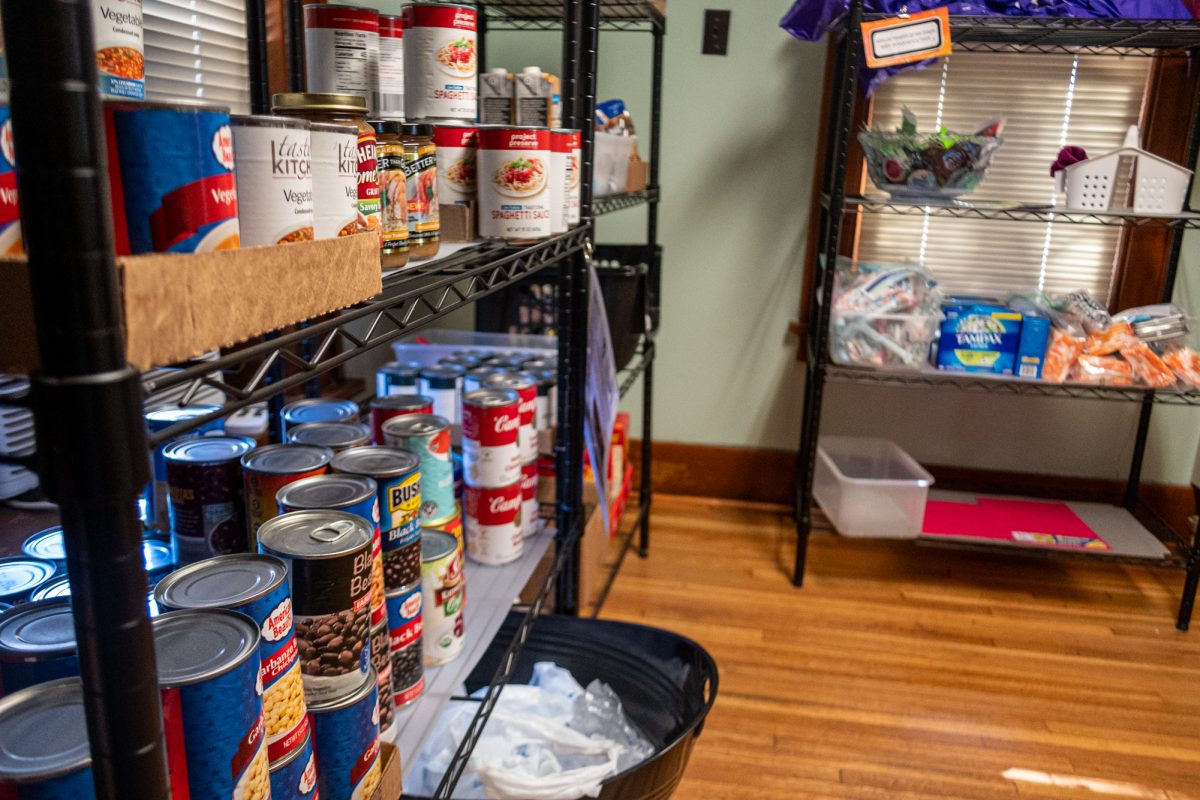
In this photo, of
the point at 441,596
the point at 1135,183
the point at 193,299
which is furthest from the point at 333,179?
the point at 1135,183

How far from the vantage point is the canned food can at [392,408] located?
1.43 m

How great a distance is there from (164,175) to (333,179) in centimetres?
19

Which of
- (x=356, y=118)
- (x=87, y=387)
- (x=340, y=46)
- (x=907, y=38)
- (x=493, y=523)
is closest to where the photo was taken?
(x=87, y=387)

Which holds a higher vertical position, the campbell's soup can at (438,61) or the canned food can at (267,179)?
the campbell's soup can at (438,61)

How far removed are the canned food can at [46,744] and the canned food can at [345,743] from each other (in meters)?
0.26

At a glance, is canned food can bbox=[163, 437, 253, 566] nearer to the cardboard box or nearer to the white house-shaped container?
the cardboard box

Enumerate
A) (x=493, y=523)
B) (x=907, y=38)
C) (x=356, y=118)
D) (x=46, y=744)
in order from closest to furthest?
1. (x=46, y=744)
2. (x=356, y=118)
3. (x=493, y=523)
4. (x=907, y=38)

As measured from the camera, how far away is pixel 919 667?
2.13 meters

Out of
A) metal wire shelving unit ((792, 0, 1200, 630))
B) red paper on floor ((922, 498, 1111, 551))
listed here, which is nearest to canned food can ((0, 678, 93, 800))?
metal wire shelving unit ((792, 0, 1200, 630))

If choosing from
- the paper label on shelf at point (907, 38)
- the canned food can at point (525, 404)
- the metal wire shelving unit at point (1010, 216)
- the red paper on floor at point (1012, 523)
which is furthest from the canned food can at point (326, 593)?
the red paper on floor at point (1012, 523)

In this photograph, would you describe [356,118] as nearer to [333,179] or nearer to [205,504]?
[333,179]

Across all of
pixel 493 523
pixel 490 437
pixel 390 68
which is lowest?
pixel 493 523

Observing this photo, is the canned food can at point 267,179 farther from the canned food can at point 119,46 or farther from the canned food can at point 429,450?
the canned food can at point 429,450

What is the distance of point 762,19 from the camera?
263 centimetres
